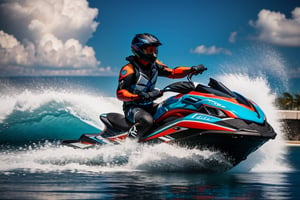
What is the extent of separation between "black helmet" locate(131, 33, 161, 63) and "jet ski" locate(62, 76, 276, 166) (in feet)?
1.95

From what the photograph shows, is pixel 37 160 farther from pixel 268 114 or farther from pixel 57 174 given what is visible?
pixel 268 114

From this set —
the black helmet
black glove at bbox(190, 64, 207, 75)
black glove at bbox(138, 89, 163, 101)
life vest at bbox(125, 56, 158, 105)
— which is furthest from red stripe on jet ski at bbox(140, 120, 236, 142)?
black glove at bbox(190, 64, 207, 75)

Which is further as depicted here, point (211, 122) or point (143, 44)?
point (143, 44)

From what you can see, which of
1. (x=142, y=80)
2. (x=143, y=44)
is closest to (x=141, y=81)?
(x=142, y=80)

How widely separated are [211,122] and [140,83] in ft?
4.01

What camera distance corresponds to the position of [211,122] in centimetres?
591

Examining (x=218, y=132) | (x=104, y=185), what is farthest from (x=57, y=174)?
(x=218, y=132)

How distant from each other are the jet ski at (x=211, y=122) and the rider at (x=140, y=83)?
0.17 meters

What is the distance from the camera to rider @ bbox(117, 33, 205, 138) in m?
6.48

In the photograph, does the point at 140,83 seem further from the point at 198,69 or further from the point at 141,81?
the point at 198,69

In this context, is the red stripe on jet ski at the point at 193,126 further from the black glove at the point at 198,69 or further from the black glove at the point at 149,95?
the black glove at the point at 198,69

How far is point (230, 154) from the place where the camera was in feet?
20.3

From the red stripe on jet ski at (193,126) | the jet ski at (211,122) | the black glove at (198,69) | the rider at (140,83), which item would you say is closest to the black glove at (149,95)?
the rider at (140,83)

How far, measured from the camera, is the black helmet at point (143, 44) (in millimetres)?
6660
